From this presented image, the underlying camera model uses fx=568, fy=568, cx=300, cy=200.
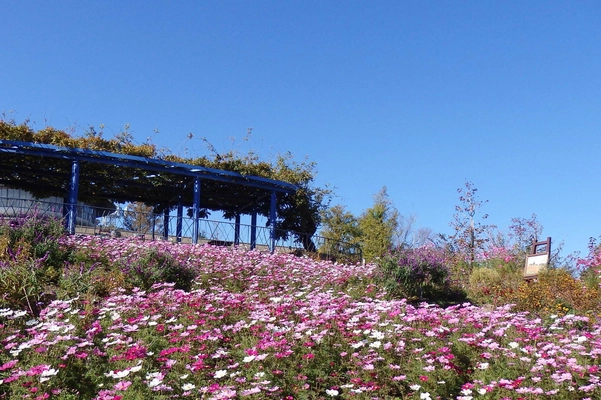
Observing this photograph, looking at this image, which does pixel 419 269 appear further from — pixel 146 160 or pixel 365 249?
pixel 365 249

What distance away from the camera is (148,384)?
442cm

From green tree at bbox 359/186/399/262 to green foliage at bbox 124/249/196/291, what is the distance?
54.6 ft

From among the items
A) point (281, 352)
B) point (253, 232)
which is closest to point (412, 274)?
point (281, 352)

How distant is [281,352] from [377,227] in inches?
847

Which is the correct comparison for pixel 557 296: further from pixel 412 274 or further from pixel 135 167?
pixel 135 167

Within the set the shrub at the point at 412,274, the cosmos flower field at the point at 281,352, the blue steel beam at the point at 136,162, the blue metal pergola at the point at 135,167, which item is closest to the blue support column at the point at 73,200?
the blue metal pergola at the point at 135,167

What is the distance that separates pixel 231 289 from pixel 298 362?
Answer: 4153mm

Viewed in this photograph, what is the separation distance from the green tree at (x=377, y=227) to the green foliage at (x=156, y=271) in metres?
16.7

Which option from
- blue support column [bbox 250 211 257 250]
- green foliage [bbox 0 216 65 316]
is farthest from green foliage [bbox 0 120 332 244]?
green foliage [bbox 0 216 65 316]

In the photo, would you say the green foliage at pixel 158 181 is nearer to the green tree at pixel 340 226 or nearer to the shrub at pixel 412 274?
the green tree at pixel 340 226

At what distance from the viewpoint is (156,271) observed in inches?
339

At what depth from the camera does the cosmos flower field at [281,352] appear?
461 centimetres

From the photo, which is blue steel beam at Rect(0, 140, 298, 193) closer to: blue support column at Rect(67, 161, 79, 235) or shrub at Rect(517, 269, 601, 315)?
blue support column at Rect(67, 161, 79, 235)

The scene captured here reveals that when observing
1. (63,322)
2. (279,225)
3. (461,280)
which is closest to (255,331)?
(63,322)
